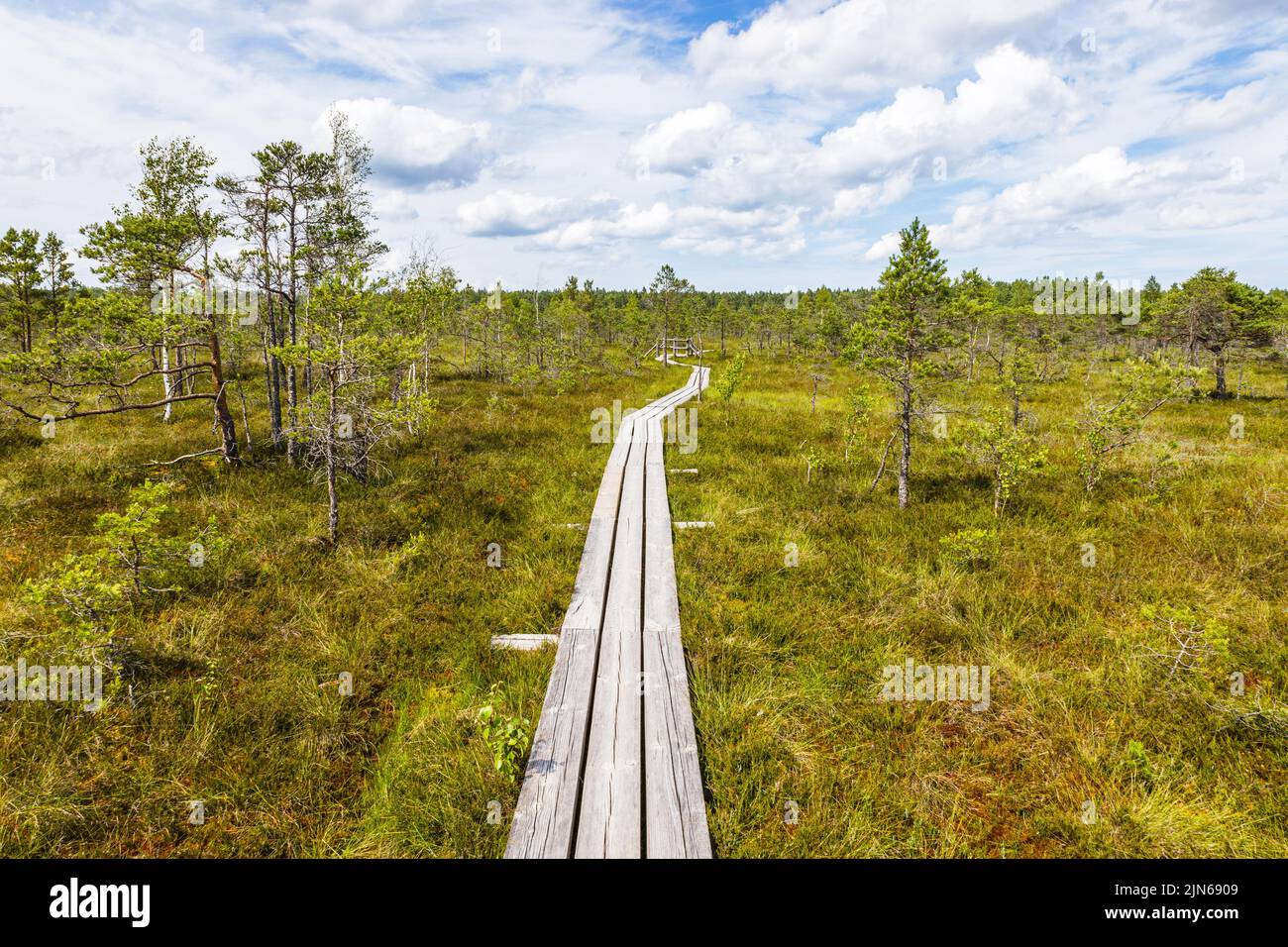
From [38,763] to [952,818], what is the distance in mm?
7638

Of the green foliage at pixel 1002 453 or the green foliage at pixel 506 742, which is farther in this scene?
the green foliage at pixel 1002 453

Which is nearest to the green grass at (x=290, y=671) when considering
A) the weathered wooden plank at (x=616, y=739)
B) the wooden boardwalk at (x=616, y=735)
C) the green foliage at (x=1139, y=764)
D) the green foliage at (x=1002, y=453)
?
the wooden boardwalk at (x=616, y=735)

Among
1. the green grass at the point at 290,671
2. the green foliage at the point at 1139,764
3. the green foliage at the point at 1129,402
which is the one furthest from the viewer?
the green foliage at the point at 1129,402

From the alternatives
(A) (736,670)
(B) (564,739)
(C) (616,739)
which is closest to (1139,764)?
(A) (736,670)

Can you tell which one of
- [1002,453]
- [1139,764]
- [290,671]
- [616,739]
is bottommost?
[1139,764]

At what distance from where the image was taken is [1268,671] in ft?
18.6

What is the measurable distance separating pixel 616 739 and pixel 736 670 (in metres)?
1.87

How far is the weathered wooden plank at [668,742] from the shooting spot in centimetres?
371

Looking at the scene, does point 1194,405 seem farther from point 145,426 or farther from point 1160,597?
point 145,426

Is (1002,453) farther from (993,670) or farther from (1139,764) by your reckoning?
(1139,764)

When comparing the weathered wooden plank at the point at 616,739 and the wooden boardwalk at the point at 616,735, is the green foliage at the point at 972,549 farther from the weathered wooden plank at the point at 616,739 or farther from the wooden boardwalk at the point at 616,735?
the weathered wooden plank at the point at 616,739

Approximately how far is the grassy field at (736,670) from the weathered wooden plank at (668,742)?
0.24m

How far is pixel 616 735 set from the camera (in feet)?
15.5
